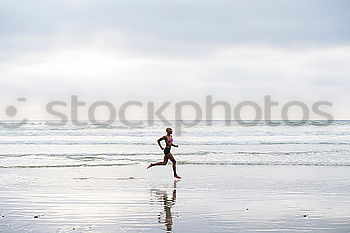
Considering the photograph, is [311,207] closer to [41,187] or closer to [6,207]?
[6,207]

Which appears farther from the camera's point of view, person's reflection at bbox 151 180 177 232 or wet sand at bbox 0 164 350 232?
person's reflection at bbox 151 180 177 232

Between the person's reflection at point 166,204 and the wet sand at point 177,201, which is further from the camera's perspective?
the person's reflection at point 166,204

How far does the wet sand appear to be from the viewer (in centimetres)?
966

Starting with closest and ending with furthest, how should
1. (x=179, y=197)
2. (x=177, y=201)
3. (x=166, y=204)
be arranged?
1. (x=166, y=204)
2. (x=177, y=201)
3. (x=179, y=197)

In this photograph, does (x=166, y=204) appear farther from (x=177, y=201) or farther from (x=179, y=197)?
(x=179, y=197)

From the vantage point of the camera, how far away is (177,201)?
1266cm

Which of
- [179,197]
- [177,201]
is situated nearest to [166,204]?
[177,201]

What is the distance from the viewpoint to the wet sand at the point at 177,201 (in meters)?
9.66

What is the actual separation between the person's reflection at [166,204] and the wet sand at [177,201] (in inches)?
0.7

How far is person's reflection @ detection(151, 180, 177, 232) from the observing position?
32.1ft

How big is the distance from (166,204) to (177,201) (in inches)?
19.5

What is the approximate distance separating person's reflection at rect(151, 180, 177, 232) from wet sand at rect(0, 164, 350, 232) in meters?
0.02

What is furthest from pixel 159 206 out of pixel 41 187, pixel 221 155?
pixel 221 155

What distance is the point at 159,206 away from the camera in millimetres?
11914
